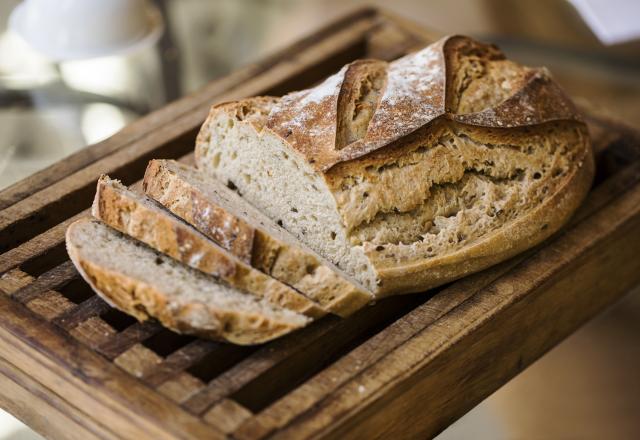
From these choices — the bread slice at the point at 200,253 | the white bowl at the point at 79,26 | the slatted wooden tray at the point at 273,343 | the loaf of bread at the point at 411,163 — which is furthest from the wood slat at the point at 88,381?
the white bowl at the point at 79,26

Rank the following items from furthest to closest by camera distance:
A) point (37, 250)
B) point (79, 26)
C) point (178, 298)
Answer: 1. point (79, 26)
2. point (37, 250)
3. point (178, 298)

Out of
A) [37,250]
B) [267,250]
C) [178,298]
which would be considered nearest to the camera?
[178,298]

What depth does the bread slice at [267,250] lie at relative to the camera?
2.07 metres

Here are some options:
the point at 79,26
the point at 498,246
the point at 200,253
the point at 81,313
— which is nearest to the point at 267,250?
the point at 200,253

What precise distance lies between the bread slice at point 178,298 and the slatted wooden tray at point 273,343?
69 mm

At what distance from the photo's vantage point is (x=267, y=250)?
2082 mm

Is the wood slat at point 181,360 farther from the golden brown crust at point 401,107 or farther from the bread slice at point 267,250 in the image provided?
the golden brown crust at point 401,107

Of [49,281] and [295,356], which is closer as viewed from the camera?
[295,356]

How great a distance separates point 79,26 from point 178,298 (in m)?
1.31

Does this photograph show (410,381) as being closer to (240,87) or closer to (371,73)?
(371,73)

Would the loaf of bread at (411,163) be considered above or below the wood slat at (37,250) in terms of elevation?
above

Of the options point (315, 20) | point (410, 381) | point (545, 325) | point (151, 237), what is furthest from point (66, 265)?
point (315, 20)

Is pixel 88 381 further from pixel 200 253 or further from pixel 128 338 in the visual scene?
pixel 200 253

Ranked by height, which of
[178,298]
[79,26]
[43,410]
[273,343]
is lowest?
[43,410]
